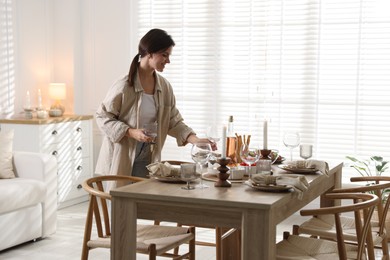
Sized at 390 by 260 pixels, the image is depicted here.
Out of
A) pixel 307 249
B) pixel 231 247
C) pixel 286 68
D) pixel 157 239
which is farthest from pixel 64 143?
pixel 307 249

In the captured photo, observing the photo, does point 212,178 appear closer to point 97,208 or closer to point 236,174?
point 236,174

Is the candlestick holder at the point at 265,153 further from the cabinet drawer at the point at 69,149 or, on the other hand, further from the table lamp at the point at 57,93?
the table lamp at the point at 57,93

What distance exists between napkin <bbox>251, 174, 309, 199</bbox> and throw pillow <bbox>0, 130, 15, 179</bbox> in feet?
8.48

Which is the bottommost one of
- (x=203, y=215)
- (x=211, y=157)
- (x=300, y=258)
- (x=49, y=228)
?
(x=49, y=228)

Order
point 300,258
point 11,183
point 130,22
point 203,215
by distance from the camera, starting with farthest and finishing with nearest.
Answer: point 130,22
point 11,183
point 300,258
point 203,215

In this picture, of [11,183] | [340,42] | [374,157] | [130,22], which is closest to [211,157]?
[11,183]

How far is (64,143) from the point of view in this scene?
639 cm

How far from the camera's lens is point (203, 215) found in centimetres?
302

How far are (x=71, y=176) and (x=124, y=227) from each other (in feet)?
11.5

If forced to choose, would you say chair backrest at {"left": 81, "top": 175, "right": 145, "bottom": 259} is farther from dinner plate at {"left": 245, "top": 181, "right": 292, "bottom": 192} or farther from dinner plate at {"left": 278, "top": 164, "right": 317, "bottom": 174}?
dinner plate at {"left": 278, "top": 164, "right": 317, "bottom": 174}

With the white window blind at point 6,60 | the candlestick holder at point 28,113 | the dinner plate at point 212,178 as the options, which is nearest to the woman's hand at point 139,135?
the dinner plate at point 212,178

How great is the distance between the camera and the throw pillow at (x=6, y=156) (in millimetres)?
5191

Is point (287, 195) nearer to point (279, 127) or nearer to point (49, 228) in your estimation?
point (49, 228)

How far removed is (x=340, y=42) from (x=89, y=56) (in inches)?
102
